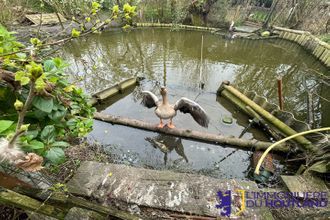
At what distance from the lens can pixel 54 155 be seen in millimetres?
1095

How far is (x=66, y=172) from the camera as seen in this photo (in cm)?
273

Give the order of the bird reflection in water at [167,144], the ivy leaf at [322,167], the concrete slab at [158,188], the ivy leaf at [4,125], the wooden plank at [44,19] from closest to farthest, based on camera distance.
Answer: the ivy leaf at [4,125] → the concrete slab at [158,188] → the ivy leaf at [322,167] → the bird reflection in water at [167,144] → the wooden plank at [44,19]

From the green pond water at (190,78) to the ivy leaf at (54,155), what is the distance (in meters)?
0.93

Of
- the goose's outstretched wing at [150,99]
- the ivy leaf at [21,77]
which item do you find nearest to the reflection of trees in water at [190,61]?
the goose's outstretched wing at [150,99]

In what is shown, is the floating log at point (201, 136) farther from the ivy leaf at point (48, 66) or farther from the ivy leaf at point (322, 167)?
the ivy leaf at point (48, 66)

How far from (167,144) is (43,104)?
372 cm

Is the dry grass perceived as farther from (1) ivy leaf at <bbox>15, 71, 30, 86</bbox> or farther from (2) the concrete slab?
(1) ivy leaf at <bbox>15, 71, 30, 86</bbox>

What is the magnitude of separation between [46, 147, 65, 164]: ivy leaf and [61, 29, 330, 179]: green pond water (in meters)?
0.93

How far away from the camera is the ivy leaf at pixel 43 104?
3.33 ft

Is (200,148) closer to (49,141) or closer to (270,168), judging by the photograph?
(270,168)

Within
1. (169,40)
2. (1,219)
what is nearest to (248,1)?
(169,40)

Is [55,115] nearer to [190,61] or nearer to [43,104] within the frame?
[43,104]

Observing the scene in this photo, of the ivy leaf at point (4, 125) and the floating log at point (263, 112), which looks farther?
the floating log at point (263, 112)

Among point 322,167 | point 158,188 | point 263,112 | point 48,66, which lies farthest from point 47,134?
point 263,112
